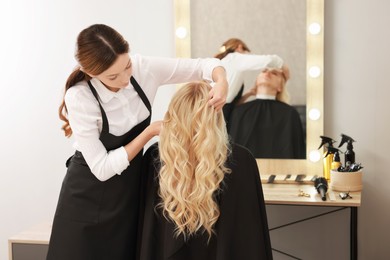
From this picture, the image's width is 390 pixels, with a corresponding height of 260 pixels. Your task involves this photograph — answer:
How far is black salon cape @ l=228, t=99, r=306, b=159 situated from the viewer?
8.44 ft

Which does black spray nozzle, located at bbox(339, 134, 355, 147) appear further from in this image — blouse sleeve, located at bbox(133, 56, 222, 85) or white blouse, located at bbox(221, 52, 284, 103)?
blouse sleeve, located at bbox(133, 56, 222, 85)

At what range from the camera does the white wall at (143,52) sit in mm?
2490

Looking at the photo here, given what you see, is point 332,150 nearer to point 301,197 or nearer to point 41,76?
point 301,197

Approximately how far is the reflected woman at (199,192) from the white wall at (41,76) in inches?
47.2

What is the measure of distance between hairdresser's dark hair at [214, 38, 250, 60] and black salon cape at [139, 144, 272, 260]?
107 cm

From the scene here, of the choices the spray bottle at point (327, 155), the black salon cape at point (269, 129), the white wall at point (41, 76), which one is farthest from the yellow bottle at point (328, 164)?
the white wall at point (41, 76)

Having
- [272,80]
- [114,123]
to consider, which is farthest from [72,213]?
[272,80]

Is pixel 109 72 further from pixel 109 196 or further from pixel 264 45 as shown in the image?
pixel 264 45

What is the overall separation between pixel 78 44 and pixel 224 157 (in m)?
0.55

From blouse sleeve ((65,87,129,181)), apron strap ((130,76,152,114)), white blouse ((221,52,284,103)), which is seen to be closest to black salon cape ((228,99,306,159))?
white blouse ((221,52,284,103))

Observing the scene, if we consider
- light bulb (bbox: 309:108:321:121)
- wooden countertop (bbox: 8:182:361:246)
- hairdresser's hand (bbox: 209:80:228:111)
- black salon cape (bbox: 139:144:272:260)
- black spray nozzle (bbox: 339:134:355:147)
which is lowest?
wooden countertop (bbox: 8:182:361:246)

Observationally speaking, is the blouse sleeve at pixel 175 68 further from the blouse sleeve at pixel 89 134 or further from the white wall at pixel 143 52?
the white wall at pixel 143 52

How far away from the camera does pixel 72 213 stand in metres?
1.73

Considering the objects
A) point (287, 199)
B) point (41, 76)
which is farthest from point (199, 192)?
point (41, 76)
